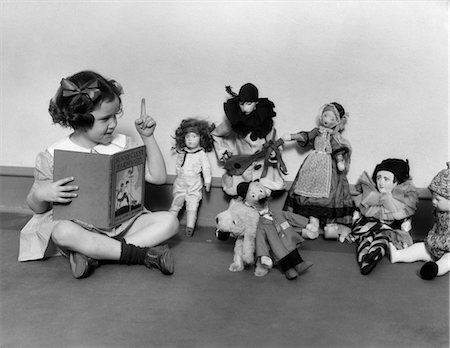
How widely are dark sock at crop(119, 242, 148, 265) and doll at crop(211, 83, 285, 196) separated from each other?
0.51 metres

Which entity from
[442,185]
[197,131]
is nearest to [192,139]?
[197,131]

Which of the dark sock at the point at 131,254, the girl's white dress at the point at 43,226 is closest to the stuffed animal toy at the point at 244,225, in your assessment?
the dark sock at the point at 131,254

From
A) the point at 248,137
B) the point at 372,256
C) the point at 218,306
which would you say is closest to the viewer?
the point at 218,306

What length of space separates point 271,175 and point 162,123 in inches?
19.2

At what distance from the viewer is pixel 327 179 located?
2416 mm

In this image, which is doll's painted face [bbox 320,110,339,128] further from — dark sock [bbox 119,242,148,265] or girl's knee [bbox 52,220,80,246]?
girl's knee [bbox 52,220,80,246]

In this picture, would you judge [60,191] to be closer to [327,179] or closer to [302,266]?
[302,266]

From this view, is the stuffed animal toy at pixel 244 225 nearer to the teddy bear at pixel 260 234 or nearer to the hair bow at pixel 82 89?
the teddy bear at pixel 260 234

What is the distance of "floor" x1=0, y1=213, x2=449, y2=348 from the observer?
1666mm

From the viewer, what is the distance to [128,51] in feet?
8.60

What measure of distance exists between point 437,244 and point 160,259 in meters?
0.88

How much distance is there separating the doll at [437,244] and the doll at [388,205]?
7 cm

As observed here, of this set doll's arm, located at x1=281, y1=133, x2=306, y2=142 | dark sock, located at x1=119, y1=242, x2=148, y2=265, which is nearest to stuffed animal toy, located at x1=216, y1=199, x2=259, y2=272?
dark sock, located at x1=119, y1=242, x2=148, y2=265

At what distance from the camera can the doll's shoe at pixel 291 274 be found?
2.02 metres
